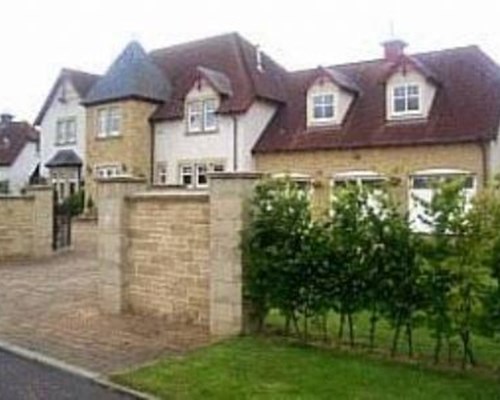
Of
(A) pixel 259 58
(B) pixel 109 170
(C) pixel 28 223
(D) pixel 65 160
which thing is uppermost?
(A) pixel 259 58

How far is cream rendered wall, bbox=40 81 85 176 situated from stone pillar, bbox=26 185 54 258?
67.1 ft

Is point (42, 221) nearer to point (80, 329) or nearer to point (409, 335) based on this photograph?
point (80, 329)

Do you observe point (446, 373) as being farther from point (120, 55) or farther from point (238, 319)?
point (120, 55)

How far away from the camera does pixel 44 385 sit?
7.67 meters

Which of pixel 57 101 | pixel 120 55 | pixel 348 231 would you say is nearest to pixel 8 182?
pixel 57 101

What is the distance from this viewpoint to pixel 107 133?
38875mm

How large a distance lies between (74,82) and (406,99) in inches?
827

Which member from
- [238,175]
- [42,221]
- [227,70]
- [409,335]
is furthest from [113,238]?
[227,70]

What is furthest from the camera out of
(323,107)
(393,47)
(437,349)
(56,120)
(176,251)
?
(56,120)

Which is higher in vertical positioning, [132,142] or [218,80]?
[218,80]

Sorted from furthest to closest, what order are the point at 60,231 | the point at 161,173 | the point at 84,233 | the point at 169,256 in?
the point at 161,173 < the point at 84,233 < the point at 60,231 < the point at 169,256

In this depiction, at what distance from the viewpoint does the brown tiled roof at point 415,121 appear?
28.7 meters

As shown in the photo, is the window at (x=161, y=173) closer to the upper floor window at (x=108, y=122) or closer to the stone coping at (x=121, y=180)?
the upper floor window at (x=108, y=122)

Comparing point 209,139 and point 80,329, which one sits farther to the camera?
point 209,139
